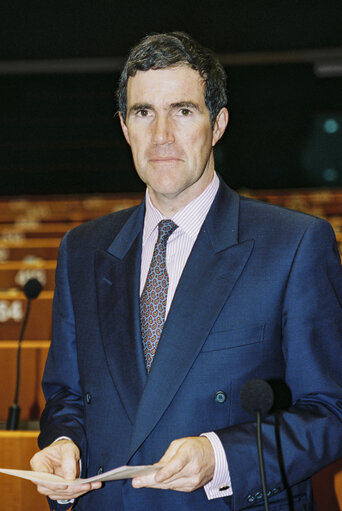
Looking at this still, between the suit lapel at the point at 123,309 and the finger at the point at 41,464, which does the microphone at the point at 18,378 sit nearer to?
the suit lapel at the point at 123,309

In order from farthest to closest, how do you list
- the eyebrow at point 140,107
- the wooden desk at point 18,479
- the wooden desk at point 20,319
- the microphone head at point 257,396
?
the wooden desk at point 20,319 < the wooden desk at point 18,479 < the eyebrow at point 140,107 < the microphone head at point 257,396

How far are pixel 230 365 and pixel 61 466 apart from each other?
1.23ft

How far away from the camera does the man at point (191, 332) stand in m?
1.17

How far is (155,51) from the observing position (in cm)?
131

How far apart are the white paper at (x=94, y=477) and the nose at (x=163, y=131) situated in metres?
0.64

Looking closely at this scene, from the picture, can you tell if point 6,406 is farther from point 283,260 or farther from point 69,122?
point 69,122

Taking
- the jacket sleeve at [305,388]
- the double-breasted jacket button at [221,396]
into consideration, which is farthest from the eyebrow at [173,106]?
the double-breasted jacket button at [221,396]

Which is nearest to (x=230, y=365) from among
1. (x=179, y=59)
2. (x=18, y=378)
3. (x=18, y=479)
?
(x=179, y=59)

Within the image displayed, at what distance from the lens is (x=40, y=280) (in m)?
3.77

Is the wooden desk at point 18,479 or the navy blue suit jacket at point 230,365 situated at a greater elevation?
the navy blue suit jacket at point 230,365

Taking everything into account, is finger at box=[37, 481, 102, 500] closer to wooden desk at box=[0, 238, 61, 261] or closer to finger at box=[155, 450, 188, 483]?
finger at box=[155, 450, 188, 483]

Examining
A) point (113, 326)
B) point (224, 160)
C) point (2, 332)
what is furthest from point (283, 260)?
point (224, 160)

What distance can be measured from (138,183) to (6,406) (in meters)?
6.42

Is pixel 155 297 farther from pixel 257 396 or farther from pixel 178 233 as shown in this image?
pixel 257 396
